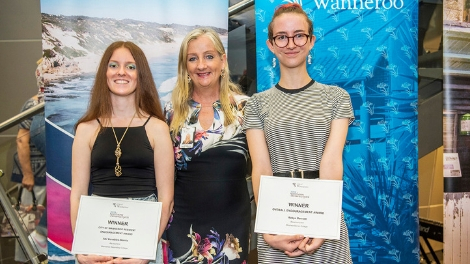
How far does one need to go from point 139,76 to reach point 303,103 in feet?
2.85

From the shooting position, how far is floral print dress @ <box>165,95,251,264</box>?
2.66 meters

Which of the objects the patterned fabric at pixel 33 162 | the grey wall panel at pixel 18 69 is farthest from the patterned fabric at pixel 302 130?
the grey wall panel at pixel 18 69

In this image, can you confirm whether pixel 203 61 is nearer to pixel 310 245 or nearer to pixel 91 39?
pixel 91 39

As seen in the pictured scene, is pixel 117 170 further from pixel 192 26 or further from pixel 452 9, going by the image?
pixel 452 9

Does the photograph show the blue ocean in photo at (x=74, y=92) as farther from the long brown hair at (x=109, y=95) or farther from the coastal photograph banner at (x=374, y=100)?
the long brown hair at (x=109, y=95)

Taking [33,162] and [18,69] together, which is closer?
[33,162]

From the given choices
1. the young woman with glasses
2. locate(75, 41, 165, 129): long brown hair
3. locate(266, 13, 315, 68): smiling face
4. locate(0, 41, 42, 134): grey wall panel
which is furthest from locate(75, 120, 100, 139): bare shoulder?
locate(0, 41, 42, 134): grey wall panel

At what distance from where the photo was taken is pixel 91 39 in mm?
3289

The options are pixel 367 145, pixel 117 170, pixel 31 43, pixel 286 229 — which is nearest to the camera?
pixel 286 229

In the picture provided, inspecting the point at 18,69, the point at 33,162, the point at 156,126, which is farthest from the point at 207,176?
the point at 18,69

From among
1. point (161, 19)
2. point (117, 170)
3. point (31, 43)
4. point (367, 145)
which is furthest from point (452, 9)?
point (31, 43)

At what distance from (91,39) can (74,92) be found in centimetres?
38

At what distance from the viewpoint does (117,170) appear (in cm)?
239

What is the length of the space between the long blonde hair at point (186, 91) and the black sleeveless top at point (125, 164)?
0.32 metres
